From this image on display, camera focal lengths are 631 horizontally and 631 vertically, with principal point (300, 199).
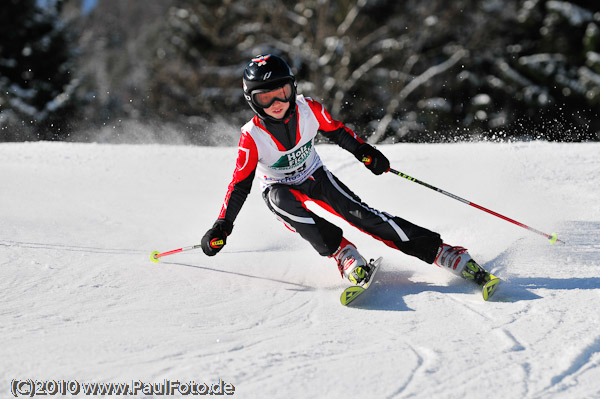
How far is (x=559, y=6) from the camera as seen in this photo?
19047 mm

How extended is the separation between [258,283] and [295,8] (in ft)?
56.2

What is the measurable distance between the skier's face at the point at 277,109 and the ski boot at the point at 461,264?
1.17 metres

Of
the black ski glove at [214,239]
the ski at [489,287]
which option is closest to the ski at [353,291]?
the ski at [489,287]

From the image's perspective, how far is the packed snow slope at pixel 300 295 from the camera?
2295mm

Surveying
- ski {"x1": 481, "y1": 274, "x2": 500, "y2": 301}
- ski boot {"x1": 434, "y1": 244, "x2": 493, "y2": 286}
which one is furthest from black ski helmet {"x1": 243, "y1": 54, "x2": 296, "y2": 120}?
ski {"x1": 481, "y1": 274, "x2": 500, "y2": 301}

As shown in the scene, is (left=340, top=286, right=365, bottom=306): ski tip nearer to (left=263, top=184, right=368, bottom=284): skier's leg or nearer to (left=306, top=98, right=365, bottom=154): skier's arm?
(left=263, top=184, right=368, bottom=284): skier's leg

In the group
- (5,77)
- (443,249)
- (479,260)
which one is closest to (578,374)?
(443,249)

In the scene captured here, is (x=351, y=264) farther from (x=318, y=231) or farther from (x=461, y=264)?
(x=461, y=264)

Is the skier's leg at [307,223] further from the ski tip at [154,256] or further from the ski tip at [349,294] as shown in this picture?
the ski tip at [154,256]

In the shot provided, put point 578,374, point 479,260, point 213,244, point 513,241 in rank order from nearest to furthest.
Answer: point 578,374
point 213,244
point 479,260
point 513,241

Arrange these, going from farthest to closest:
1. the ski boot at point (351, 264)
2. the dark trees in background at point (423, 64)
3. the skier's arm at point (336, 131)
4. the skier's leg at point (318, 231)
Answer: the dark trees in background at point (423, 64)
the skier's arm at point (336, 131)
the skier's leg at point (318, 231)
the ski boot at point (351, 264)

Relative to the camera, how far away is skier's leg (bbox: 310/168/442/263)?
137 inches

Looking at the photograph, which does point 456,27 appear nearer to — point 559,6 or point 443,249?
point 559,6

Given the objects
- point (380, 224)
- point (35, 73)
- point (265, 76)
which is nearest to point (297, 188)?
point (380, 224)
